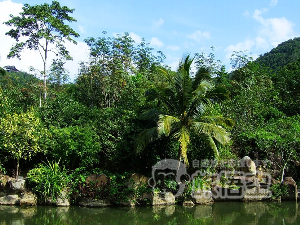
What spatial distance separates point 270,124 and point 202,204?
18.6 feet

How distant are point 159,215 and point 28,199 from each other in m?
4.50

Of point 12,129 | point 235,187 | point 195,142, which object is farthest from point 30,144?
point 235,187

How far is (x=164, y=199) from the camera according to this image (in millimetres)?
11062

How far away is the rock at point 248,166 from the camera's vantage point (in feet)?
39.6

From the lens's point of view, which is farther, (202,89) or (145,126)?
(145,126)

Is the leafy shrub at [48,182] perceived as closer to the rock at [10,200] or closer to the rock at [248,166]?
the rock at [10,200]

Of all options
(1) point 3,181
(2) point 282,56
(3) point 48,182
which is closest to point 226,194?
(3) point 48,182

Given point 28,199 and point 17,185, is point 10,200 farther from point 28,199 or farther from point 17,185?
point 28,199

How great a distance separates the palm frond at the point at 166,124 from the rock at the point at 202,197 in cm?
265

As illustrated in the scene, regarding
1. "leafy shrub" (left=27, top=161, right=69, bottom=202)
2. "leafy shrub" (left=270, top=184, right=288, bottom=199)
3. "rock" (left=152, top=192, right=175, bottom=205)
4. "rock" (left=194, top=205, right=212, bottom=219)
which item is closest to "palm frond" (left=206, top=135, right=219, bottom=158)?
"rock" (left=194, top=205, right=212, bottom=219)

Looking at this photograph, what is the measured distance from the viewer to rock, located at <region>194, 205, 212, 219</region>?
32.2 ft

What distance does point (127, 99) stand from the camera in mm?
14109

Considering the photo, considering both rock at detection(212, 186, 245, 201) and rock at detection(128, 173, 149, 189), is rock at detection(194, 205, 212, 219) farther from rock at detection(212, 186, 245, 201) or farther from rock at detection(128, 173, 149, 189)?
rock at detection(128, 173, 149, 189)

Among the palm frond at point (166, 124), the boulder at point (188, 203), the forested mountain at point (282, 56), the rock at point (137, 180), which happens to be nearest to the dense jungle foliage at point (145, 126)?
the palm frond at point (166, 124)
